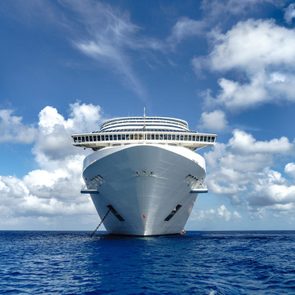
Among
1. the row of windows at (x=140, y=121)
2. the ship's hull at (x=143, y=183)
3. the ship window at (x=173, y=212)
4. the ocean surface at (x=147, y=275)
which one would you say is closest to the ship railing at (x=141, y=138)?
the ship's hull at (x=143, y=183)

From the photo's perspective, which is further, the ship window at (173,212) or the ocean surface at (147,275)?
the ship window at (173,212)

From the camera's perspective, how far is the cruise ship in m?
45.5


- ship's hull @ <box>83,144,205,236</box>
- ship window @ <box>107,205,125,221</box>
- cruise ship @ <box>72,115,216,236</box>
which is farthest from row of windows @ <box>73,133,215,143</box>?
ship window @ <box>107,205,125,221</box>

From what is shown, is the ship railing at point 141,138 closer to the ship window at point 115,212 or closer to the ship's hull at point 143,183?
the ship's hull at point 143,183

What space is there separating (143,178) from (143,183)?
0.62 meters

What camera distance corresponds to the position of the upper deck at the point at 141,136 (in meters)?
54.5

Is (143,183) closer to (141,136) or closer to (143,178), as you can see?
(143,178)

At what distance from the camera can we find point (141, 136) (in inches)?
2170

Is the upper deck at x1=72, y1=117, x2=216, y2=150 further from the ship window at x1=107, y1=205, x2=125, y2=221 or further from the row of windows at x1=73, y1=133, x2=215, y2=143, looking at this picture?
the ship window at x1=107, y1=205, x2=125, y2=221

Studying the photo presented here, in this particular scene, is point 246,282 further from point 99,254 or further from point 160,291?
point 99,254

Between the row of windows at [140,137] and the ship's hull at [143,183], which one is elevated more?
the row of windows at [140,137]

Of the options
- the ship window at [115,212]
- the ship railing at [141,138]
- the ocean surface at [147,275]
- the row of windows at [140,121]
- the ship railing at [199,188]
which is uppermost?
the row of windows at [140,121]

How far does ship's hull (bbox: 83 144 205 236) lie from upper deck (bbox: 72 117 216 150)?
3.88 metres

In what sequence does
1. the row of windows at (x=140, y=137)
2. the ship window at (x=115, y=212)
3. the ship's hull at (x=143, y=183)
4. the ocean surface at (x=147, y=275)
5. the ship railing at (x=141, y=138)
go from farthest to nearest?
1. the row of windows at (x=140, y=137)
2. the ship railing at (x=141, y=138)
3. the ship window at (x=115, y=212)
4. the ship's hull at (x=143, y=183)
5. the ocean surface at (x=147, y=275)
